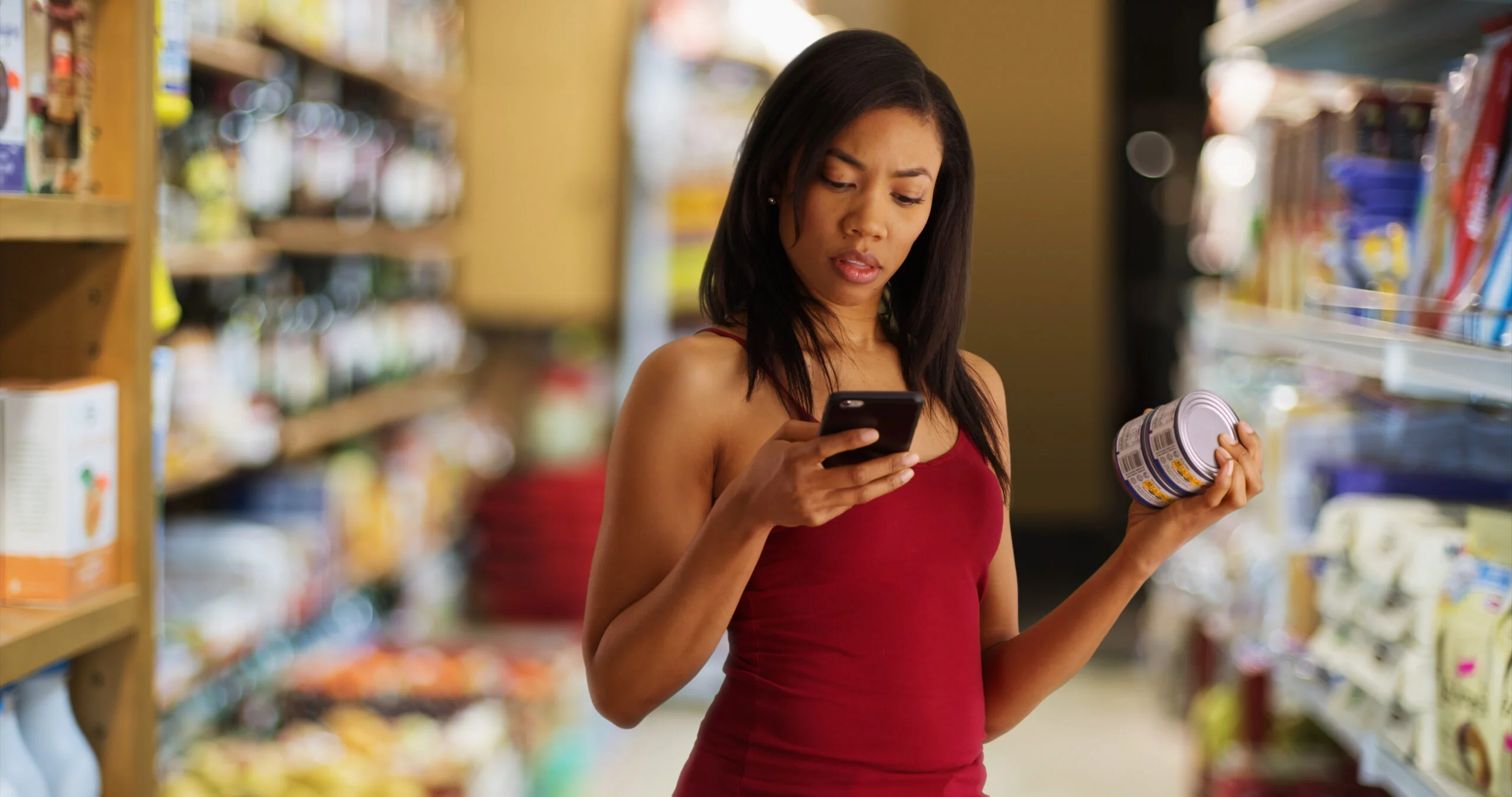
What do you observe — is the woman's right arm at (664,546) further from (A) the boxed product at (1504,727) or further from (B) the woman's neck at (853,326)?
(A) the boxed product at (1504,727)

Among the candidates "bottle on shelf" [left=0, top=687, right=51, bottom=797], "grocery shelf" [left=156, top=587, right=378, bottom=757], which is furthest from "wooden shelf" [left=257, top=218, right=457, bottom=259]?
"bottle on shelf" [left=0, top=687, right=51, bottom=797]

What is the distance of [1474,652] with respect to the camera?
1.73m

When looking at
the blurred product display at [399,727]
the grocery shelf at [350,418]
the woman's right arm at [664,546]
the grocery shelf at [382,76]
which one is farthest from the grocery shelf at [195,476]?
the woman's right arm at [664,546]

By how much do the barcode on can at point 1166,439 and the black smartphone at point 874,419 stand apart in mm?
338

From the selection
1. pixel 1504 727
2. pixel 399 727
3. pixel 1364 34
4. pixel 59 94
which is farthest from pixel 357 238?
pixel 1504 727

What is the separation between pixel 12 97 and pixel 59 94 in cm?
8

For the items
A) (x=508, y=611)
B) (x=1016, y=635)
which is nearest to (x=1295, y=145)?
(x=1016, y=635)

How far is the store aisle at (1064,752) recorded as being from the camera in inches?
163

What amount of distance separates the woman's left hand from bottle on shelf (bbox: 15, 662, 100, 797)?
130cm

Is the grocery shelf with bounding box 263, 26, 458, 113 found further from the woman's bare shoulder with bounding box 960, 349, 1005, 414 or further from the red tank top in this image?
the red tank top

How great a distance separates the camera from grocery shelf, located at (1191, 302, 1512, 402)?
5.32 feet

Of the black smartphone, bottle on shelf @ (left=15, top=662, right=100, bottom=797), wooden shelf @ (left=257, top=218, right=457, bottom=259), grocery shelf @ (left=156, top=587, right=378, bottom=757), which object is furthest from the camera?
wooden shelf @ (left=257, top=218, right=457, bottom=259)

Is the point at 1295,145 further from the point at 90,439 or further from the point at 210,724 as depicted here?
the point at 210,724

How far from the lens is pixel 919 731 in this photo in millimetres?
1344
